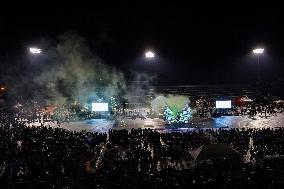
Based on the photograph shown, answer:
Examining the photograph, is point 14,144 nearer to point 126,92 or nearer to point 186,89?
point 126,92

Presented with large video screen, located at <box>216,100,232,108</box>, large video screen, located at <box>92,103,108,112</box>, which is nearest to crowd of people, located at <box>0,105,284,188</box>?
large video screen, located at <box>92,103,108,112</box>

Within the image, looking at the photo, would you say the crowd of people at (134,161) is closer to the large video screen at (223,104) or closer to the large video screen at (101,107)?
the large video screen at (101,107)

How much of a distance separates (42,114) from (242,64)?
3527 cm

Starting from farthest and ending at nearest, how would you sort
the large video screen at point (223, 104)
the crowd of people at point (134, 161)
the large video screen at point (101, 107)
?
1. the large video screen at point (223, 104)
2. the large video screen at point (101, 107)
3. the crowd of people at point (134, 161)

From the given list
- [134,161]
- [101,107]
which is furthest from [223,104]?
[134,161]

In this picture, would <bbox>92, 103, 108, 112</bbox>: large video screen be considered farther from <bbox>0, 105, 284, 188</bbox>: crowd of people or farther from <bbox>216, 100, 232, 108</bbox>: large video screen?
<bbox>0, 105, 284, 188</bbox>: crowd of people

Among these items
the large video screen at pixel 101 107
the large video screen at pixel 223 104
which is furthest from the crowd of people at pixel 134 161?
the large video screen at pixel 223 104

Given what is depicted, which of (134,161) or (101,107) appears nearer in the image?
(134,161)

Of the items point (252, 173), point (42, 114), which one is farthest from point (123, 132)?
point (42, 114)

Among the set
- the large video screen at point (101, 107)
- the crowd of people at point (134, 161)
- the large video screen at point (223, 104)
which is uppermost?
the large video screen at point (223, 104)

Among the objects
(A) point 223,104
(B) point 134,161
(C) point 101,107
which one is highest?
(A) point 223,104

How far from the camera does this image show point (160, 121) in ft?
117

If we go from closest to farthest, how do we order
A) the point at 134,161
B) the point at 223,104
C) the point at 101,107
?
the point at 134,161, the point at 101,107, the point at 223,104

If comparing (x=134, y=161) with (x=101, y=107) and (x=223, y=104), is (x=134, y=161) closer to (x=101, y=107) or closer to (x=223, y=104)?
(x=101, y=107)
